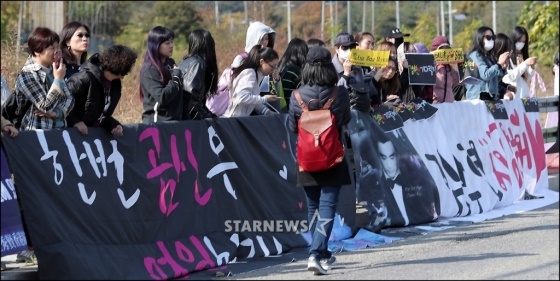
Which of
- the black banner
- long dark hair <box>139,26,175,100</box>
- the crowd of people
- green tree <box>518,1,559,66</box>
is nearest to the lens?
the black banner

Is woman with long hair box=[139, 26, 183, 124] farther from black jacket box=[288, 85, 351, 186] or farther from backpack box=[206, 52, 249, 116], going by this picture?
backpack box=[206, 52, 249, 116]

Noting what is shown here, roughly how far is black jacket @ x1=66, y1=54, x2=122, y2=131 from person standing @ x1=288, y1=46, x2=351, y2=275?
159cm

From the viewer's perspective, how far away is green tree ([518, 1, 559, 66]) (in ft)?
94.6

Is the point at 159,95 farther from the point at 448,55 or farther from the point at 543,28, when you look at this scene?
the point at 543,28

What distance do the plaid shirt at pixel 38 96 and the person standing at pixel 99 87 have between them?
186mm

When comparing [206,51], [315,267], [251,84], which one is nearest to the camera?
[315,267]

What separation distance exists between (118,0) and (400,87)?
4997 cm

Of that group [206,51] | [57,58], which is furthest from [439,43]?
[57,58]

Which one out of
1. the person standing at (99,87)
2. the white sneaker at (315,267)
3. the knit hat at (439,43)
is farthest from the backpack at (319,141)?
the knit hat at (439,43)

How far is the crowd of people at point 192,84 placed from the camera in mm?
9109

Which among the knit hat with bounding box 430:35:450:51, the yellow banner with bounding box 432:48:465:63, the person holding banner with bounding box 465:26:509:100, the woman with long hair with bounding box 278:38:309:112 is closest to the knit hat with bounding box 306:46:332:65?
the woman with long hair with bounding box 278:38:309:112

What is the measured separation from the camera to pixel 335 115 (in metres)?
9.61

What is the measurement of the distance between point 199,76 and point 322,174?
1804 mm

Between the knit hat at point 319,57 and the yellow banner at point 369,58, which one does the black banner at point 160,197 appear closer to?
the yellow banner at point 369,58
